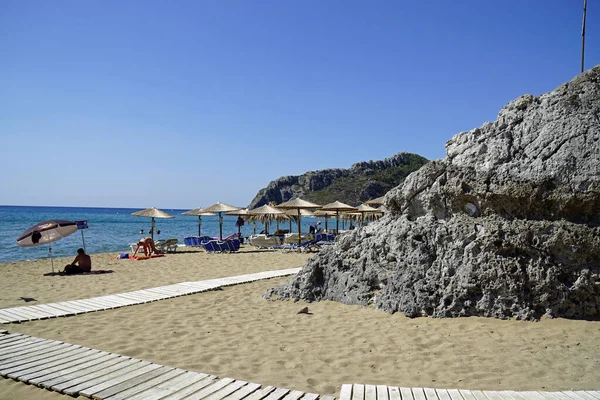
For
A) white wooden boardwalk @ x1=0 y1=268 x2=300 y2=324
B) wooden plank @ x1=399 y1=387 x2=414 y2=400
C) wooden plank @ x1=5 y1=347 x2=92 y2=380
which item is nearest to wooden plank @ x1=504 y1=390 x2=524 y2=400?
wooden plank @ x1=399 y1=387 x2=414 y2=400

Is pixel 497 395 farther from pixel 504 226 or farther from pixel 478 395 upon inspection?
pixel 504 226

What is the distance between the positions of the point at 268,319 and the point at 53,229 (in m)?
10.3

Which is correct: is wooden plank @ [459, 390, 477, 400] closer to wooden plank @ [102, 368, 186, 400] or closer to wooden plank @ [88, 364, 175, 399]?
wooden plank @ [102, 368, 186, 400]

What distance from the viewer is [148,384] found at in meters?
3.72

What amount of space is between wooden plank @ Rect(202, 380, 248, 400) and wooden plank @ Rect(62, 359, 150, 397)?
3.35ft

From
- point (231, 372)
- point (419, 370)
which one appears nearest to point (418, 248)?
point (419, 370)

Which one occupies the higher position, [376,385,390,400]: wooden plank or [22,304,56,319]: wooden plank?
[376,385,390,400]: wooden plank

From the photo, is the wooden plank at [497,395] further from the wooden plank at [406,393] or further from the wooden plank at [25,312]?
the wooden plank at [25,312]

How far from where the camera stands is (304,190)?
255 feet

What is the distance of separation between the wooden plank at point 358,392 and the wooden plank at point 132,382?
1795 mm

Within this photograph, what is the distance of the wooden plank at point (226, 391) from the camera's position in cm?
345

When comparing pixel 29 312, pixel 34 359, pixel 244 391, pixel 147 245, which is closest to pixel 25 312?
pixel 29 312

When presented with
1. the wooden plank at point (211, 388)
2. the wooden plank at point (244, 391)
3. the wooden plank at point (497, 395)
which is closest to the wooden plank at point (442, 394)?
the wooden plank at point (497, 395)

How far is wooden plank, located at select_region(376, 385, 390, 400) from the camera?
3.38 meters
